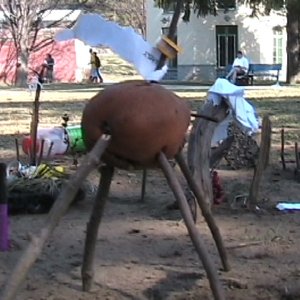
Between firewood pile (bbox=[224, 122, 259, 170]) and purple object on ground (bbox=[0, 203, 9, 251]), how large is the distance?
10.6 feet

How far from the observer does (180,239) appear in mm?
6375

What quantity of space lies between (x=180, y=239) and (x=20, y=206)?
5.06ft

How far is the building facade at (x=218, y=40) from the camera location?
46.6 meters

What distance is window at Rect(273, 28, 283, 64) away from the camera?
158 feet

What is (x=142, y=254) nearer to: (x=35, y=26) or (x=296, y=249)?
(x=296, y=249)

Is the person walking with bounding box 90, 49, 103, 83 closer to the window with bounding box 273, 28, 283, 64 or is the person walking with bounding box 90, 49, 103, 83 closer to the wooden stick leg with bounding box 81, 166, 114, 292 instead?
the window with bounding box 273, 28, 283, 64

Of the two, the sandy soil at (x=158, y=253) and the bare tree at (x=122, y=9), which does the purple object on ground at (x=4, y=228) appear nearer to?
the sandy soil at (x=158, y=253)

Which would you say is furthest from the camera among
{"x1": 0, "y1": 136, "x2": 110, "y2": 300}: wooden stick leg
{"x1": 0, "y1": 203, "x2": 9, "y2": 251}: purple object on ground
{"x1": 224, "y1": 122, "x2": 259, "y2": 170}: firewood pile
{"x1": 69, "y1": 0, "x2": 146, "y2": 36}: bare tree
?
{"x1": 69, "y1": 0, "x2": 146, "y2": 36}: bare tree

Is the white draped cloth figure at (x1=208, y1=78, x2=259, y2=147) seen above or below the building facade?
above

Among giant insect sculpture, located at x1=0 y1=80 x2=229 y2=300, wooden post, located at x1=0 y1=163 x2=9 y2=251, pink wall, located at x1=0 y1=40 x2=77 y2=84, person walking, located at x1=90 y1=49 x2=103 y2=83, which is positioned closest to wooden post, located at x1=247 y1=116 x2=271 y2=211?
wooden post, located at x1=0 y1=163 x2=9 y2=251

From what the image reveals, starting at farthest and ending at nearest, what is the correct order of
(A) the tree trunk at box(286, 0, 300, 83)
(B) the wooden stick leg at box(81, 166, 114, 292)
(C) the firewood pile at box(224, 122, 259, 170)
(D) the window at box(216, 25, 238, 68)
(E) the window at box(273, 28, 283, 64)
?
(E) the window at box(273, 28, 283, 64), (D) the window at box(216, 25, 238, 68), (A) the tree trunk at box(286, 0, 300, 83), (C) the firewood pile at box(224, 122, 259, 170), (B) the wooden stick leg at box(81, 166, 114, 292)

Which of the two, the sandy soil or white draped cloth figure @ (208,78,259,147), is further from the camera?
white draped cloth figure @ (208,78,259,147)

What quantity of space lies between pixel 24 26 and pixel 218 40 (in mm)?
10194

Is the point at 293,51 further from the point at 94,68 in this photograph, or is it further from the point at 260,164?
the point at 260,164
